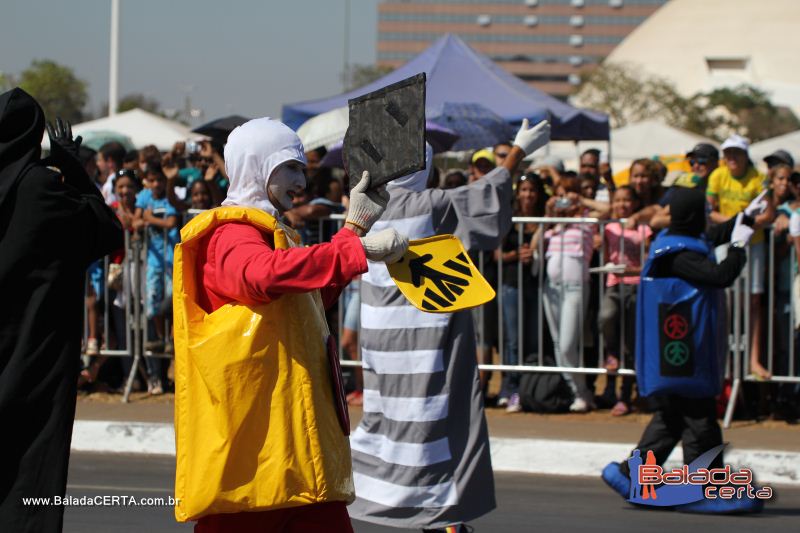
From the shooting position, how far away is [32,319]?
4488 mm

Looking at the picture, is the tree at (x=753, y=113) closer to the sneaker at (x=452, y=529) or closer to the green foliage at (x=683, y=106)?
the green foliage at (x=683, y=106)

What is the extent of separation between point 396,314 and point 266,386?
7.67 feet

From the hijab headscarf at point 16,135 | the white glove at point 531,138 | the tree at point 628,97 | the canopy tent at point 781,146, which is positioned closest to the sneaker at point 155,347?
the white glove at point 531,138

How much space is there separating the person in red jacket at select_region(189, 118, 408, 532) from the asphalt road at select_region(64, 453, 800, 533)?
2.74m

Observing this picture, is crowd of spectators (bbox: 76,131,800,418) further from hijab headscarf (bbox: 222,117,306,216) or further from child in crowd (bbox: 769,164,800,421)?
hijab headscarf (bbox: 222,117,306,216)

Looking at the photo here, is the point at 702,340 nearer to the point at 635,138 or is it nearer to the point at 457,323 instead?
the point at 457,323

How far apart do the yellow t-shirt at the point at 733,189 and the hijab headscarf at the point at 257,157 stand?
707 centimetres

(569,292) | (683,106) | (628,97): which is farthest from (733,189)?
(628,97)

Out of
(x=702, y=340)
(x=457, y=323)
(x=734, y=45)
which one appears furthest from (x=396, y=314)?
(x=734, y=45)

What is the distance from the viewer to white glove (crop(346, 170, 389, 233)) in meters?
3.84

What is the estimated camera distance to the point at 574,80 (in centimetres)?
15938

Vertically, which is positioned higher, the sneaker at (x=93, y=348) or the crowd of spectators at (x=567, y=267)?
the crowd of spectators at (x=567, y=267)

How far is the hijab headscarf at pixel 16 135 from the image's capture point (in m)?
4.43

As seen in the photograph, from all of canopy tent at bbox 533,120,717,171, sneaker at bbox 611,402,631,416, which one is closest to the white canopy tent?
sneaker at bbox 611,402,631,416
